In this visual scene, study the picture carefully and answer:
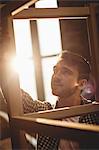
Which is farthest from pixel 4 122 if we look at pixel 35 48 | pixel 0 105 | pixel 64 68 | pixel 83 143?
pixel 35 48

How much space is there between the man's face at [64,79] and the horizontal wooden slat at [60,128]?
54cm

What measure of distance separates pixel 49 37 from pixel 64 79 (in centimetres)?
212

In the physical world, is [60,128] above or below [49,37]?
below

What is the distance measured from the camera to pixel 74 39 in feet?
11.2

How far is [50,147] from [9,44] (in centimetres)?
55

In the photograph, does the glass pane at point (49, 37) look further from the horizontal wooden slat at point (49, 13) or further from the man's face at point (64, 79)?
the horizontal wooden slat at point (49, 13)

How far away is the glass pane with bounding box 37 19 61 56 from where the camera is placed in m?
3.46

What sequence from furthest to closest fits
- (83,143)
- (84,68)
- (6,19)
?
(84,68) → (6,19) → (83,143)

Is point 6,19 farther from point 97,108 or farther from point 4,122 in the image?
point 97,108

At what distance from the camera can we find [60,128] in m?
0.60

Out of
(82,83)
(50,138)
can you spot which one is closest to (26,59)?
(82,83)

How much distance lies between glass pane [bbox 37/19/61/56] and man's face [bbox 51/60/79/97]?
6.81 feet

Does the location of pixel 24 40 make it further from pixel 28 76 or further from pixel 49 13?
pixel 49 13

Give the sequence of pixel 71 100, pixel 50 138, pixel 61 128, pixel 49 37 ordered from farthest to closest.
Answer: pixel 49 37 → pixel 71 100 → pixel 50 138 → pixel 61 128
